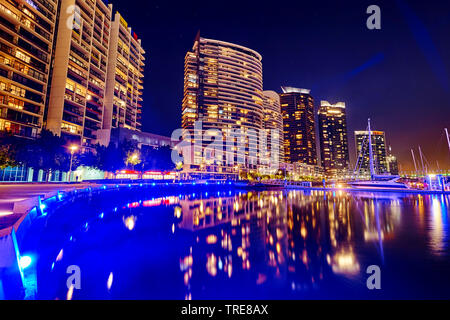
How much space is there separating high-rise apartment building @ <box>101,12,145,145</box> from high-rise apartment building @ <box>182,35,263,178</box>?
45609mm

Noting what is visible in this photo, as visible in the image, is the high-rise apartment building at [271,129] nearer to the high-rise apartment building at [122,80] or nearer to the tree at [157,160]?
the high-rise apartment building at [122,80]

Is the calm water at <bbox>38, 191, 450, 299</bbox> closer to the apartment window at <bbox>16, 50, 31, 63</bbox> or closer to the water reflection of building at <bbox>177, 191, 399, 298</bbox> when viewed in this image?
the water reflection of building at <bbox>177, 191, 399, 298</bbox>

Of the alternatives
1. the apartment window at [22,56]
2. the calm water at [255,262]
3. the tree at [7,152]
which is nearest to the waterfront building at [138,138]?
the tree at [7,152]

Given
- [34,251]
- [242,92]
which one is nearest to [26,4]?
[34,251]

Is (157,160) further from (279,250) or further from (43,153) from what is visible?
(279,250)

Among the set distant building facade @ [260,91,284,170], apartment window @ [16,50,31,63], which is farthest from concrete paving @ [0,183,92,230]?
distant building facade @ [260,91,284,170]

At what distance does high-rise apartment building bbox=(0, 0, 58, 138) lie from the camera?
4597 cm

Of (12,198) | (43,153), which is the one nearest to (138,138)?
(43,153)

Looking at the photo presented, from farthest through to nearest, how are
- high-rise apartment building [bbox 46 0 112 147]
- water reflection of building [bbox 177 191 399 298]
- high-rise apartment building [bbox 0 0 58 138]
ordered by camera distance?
high-rise apartment building [bbox 46 0 112 147], high-rise apartment building [bbox 0 0 58 138], water reflection of building [bbox 177 191 399 298]

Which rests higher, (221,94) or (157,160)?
(221,94)

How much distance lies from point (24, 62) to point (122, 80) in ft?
118

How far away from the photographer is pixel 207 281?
5.85 metres

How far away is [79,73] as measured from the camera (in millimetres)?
63062

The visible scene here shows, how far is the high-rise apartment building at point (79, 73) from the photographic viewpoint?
57000 millimetres
